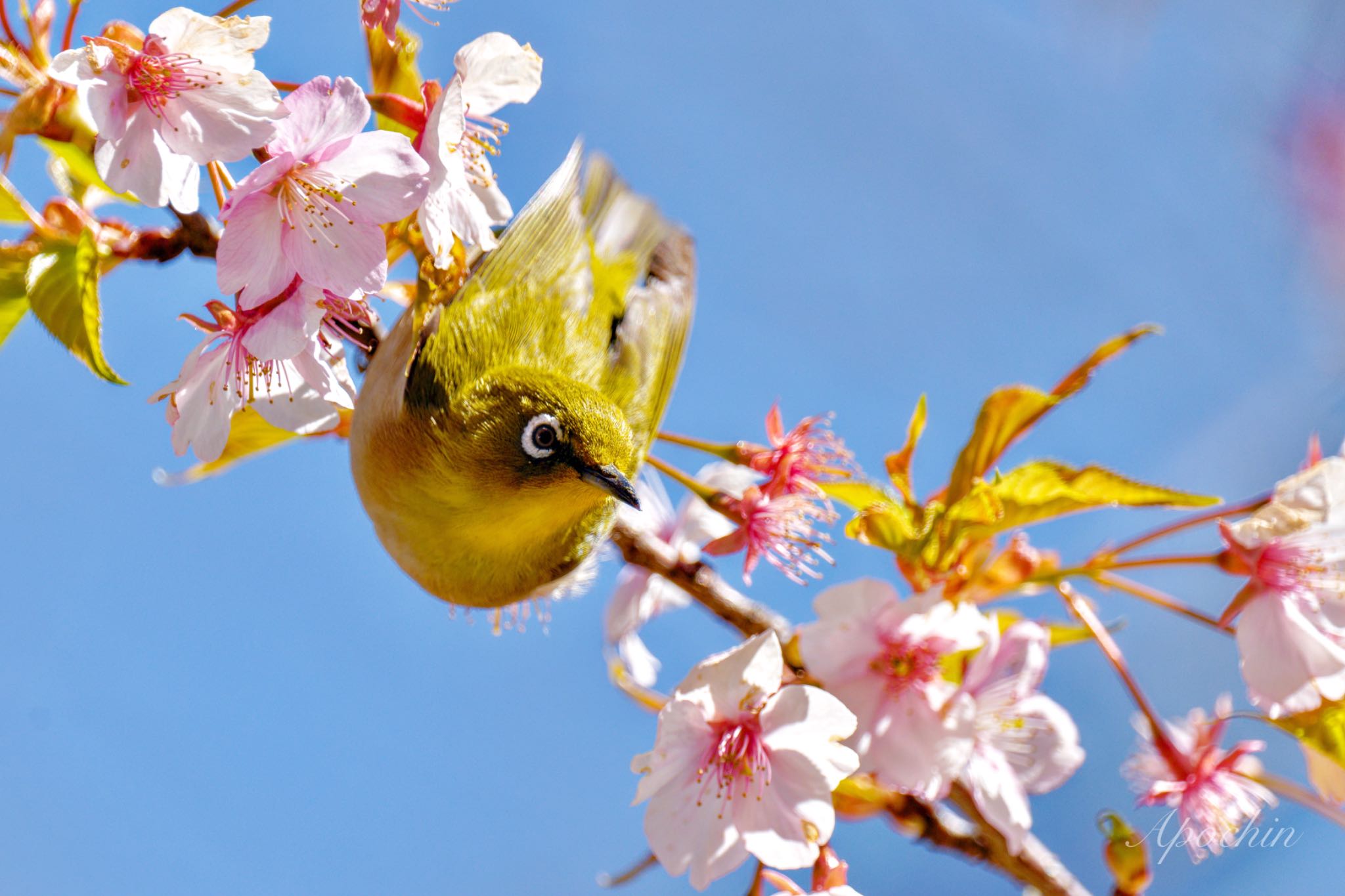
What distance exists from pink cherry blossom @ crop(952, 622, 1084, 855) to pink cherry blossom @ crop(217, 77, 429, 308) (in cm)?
51

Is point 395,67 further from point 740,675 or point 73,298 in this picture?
point 740,675

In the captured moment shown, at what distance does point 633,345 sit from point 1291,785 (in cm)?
67

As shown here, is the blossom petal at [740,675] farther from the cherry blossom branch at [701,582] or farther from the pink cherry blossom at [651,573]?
the pink cherry blossom at [651,573]

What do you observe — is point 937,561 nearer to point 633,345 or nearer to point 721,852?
point 721,852

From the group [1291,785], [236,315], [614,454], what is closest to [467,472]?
[614,454]

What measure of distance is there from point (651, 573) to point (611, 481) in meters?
0.21

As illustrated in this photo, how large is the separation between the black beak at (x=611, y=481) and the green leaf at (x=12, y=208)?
421 mm

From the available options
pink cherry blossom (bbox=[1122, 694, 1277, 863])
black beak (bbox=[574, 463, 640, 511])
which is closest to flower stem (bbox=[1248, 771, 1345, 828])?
pink cherry blossom (bbox=[1122, 694, 1277, 863])

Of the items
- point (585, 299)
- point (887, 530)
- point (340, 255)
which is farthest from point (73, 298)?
point (887, 530)

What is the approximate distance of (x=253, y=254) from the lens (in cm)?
58

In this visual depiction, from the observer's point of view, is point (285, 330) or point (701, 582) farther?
point (701, 582)

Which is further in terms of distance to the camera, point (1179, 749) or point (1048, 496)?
point (1179, 749)

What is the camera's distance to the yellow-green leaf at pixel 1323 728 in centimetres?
74

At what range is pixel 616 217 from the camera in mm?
1096
